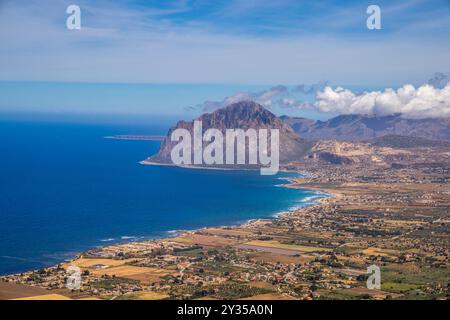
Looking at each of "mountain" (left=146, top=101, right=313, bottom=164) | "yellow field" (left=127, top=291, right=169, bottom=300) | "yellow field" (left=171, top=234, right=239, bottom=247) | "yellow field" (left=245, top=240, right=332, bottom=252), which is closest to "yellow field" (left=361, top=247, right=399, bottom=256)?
"yellow field" (left=245, top=240, right=332, bottom=252)

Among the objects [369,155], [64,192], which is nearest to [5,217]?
[64,192]

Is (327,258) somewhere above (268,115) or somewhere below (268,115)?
below

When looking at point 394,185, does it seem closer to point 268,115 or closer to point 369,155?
point 369,155

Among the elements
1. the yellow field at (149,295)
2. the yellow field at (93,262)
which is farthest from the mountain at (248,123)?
the yellow field at (149,295)

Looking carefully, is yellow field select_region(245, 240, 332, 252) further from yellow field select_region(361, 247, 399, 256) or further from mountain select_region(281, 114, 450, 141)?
mountain select_region(281, 114, 450, 141)

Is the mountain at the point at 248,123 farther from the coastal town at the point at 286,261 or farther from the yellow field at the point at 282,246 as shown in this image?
the yellow field at the point at 282,246

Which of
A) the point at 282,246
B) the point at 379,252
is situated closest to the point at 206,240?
the point at 282,246
